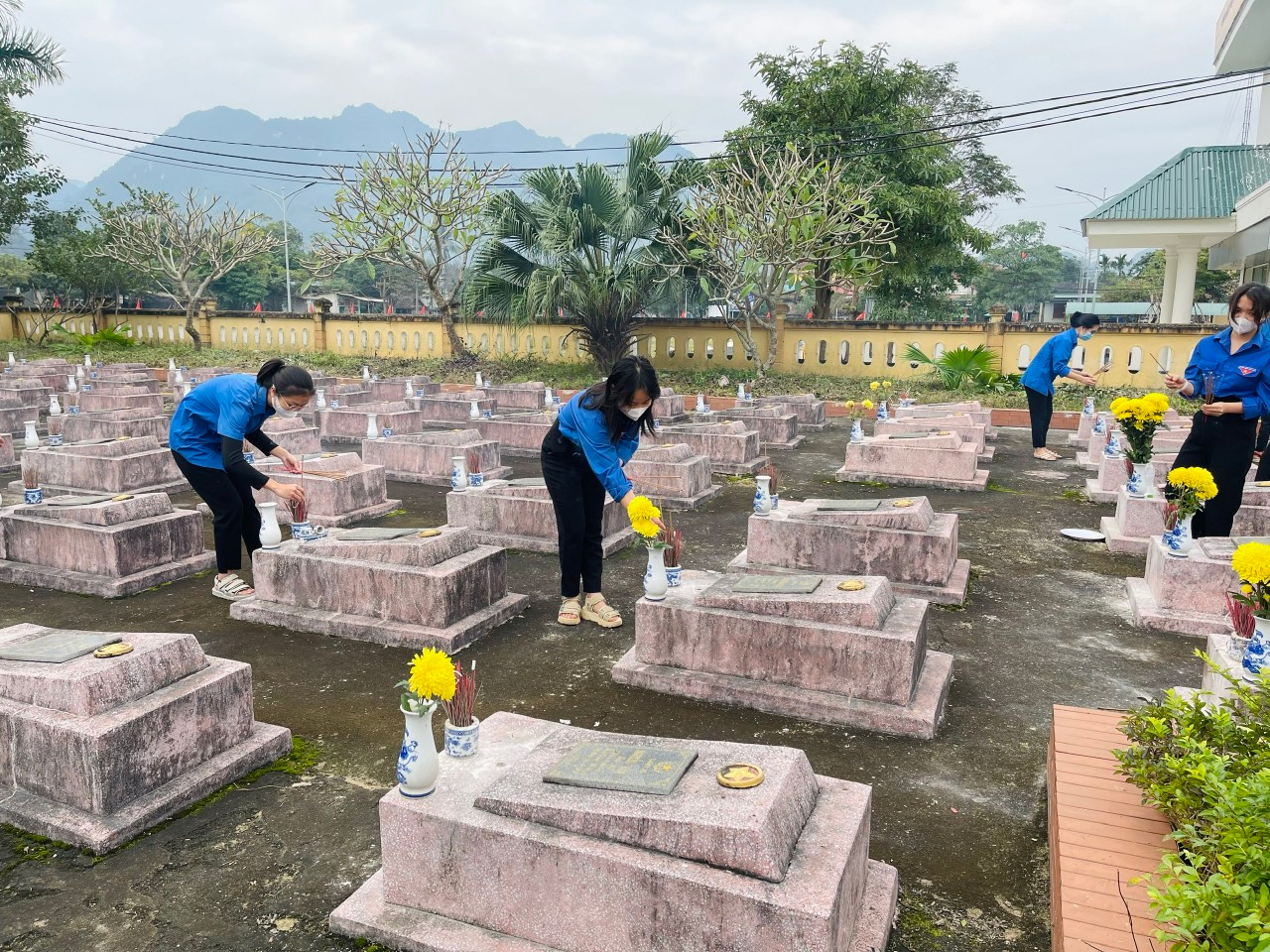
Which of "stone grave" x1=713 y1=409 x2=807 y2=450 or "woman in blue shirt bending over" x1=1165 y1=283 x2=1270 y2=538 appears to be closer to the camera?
"woman in blue shirt bending over" x1=1165 y1=283 x2=1270 y2=538

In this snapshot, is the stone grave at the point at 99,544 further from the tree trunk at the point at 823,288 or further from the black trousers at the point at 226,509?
the tree trunk at the point at 823,288

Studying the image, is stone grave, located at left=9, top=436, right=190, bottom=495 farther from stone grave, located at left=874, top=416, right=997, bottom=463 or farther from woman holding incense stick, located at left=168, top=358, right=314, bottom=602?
stone grave, located at left=874, top=416, right=997, bottom=463

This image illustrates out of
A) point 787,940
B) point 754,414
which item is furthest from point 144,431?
point 787,940

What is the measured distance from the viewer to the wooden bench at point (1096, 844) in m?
2.29

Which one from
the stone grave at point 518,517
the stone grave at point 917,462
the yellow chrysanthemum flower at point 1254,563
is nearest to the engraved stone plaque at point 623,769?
the yellow chrysanthemum flower at point 1254,563

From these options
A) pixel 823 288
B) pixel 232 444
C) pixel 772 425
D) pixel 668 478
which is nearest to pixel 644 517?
pixel 232 444

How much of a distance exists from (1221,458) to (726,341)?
14.9 meters

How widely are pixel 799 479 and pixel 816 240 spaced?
26.5 feet

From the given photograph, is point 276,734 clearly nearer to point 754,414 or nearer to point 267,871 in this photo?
point 267,871

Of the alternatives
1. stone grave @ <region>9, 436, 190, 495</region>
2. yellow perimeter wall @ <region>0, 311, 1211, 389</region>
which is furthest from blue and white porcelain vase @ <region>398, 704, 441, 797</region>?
yellow perimeter wall @ <region>0, 311, 1211, 389</region>

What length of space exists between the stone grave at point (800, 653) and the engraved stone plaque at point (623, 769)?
158 cm

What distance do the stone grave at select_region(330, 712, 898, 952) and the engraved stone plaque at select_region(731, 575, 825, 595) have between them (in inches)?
61.2

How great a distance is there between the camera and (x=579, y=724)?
13.5 ft

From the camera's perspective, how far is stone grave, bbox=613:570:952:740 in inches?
161
